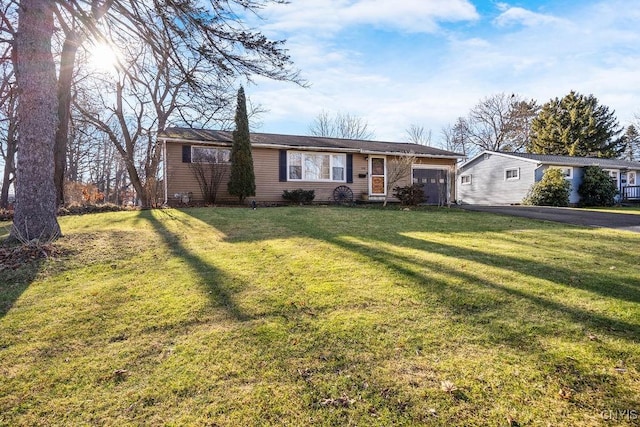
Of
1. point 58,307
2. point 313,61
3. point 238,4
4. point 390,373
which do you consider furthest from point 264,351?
point 313,61

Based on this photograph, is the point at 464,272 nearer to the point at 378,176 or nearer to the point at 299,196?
the point at 299,196

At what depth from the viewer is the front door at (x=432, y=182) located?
16188 mm

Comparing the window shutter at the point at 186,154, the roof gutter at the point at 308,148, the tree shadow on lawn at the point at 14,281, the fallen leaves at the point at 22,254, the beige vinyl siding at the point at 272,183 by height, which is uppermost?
the roof gutter at the point at 308,148

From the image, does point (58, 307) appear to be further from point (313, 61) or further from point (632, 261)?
point (632, 261)

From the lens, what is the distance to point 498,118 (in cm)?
3512

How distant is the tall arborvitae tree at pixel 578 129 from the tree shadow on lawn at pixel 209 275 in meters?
39.5

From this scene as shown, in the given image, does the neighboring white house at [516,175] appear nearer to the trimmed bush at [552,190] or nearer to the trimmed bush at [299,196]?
the trimmed bush at [552,190]

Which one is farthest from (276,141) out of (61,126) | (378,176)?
(61,126)

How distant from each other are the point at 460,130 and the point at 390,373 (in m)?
39.4

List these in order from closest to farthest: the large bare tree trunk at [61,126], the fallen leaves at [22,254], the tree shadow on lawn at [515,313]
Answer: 1. the tree shadow on lawn at [515,313]
2. the fallen leaves at [22,254]
3. the large bare tree trunk at [61,126]

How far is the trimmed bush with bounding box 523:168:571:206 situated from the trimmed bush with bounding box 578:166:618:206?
3.46m

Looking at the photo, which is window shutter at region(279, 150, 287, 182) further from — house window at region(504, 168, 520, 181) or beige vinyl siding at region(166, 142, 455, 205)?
house window at region(504, 168, 520, 181)

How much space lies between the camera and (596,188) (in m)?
20.0

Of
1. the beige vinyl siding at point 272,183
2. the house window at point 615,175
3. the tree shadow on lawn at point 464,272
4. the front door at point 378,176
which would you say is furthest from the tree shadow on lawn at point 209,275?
the house window at point 615,175
